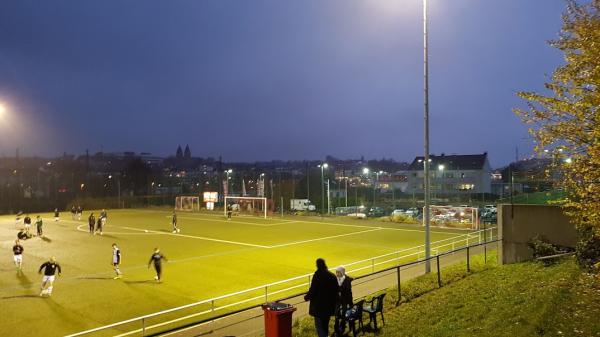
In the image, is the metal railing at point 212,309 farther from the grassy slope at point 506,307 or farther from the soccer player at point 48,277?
the soccer player at point 48,277

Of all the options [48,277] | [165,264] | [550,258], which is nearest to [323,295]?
[550,258]

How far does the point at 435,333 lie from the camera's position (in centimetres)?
911

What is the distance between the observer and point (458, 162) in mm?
82688

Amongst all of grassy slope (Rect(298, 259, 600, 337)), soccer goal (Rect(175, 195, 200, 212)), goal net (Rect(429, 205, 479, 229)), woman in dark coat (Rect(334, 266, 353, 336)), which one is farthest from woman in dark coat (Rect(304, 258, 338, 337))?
soccer goal (Rect(175, 195, 200, 212))

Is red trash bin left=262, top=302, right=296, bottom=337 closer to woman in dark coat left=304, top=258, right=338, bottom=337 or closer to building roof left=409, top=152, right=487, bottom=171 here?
woman in dark coat left=304, top=258, right=338, bottom=337

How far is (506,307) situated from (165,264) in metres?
17.8

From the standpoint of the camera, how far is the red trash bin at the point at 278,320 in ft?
27.6

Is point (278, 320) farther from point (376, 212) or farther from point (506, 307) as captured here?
point (376, 212)

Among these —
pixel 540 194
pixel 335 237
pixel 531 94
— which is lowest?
pixel 335 237

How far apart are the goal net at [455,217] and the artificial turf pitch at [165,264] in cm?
263

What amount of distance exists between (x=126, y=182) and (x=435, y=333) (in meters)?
101

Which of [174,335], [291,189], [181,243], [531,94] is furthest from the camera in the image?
[291,189]

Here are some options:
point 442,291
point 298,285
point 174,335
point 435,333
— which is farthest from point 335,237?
point 435,333

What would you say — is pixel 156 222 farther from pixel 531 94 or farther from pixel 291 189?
pixel 531 94
